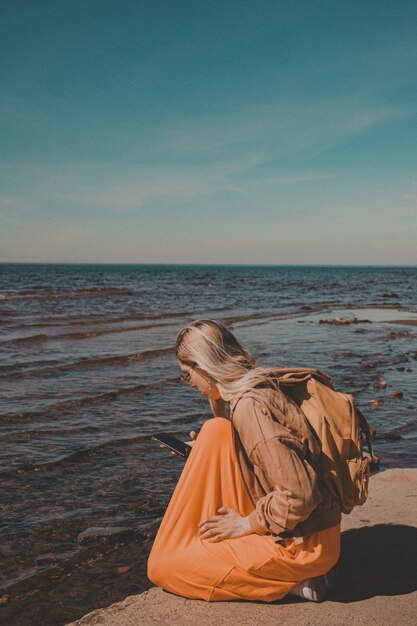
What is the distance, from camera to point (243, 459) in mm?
2912

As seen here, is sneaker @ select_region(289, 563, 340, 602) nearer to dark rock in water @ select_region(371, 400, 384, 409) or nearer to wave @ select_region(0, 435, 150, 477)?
wave @ select_region(0, 435, 150, 477)

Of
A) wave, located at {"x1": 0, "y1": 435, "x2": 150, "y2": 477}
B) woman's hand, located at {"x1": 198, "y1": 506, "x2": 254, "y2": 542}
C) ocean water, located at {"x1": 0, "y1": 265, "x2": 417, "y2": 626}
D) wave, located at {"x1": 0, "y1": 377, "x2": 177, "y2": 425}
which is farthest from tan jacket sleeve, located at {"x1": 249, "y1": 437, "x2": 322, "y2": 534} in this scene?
wave, located at {"x1": 0, "y1": 377, "x2": 177, "y2": 425}

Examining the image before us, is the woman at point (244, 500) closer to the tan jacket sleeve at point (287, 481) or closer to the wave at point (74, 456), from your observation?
the tan jacket sleeve at point (287, 481)

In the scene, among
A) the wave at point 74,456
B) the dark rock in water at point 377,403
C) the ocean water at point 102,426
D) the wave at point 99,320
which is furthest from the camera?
the wave at point 99,320

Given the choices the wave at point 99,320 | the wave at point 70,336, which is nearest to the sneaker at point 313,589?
the wave at point 70,336

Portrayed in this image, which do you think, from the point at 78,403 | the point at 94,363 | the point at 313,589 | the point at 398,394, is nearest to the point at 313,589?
the point at 313,589

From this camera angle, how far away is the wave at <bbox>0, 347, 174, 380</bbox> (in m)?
10.6

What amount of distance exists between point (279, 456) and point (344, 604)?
1.24 m

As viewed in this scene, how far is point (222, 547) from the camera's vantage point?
3012 millimetres

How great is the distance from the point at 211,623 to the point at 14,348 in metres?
11.6

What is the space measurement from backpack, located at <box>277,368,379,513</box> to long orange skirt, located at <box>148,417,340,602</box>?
323 mm

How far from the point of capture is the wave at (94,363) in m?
10.6

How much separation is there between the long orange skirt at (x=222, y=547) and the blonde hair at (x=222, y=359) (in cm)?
36

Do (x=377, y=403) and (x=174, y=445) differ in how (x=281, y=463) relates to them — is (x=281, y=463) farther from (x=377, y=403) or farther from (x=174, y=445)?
(x=377, y=403)
